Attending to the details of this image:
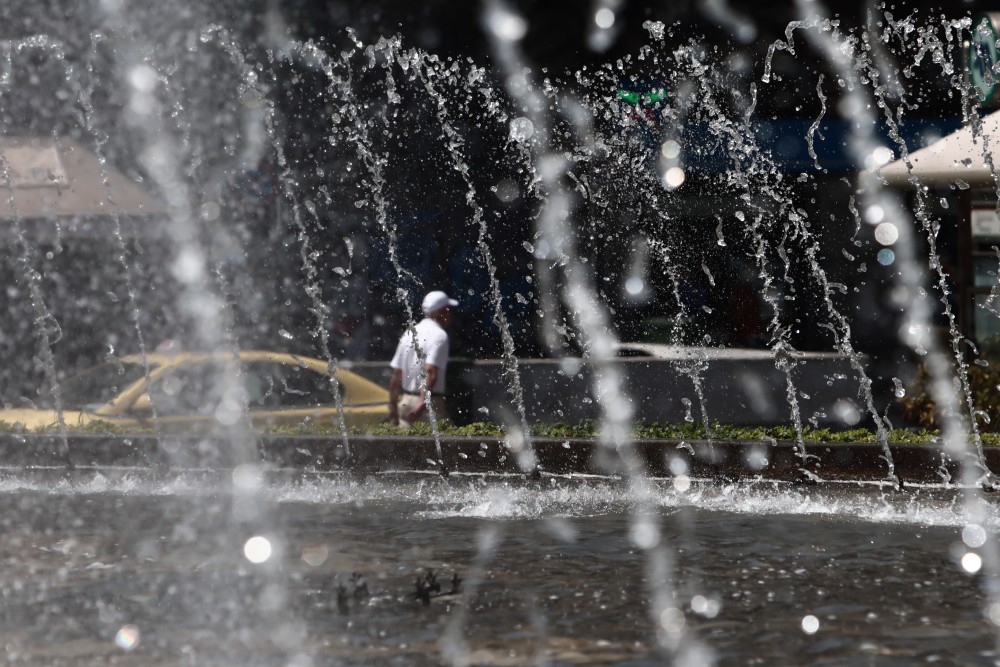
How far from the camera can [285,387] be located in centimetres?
1334

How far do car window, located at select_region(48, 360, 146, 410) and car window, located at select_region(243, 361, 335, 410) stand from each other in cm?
99

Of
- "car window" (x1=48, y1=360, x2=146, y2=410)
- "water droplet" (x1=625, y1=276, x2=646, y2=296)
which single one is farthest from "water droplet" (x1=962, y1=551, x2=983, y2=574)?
"water droplet" (x1=625, y1=276, x2=646, y2=296)

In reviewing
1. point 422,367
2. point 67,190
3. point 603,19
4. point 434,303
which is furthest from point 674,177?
point 422,367

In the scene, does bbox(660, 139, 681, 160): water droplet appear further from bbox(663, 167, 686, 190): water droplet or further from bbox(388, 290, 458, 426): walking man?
bbox(388, 290, 458, 426): walking man

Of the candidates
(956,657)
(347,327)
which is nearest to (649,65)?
(347,327)

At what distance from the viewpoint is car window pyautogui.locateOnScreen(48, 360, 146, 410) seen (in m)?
13.5

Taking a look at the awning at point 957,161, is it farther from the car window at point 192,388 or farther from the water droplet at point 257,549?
the water droplet at point 257,549

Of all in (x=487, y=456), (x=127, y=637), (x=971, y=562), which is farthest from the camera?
(x=487, y=456)

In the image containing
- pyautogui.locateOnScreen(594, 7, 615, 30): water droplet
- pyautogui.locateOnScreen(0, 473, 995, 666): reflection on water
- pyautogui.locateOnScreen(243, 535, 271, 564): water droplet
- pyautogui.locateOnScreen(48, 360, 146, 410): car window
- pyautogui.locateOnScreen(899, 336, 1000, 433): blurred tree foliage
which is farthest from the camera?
pyautogui.locateOnScreen(594, 7, 615, 30): water droplet

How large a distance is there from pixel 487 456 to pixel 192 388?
155 inches

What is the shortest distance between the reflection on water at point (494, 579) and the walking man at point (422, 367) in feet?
5.50

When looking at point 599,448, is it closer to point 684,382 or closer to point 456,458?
point 456,458

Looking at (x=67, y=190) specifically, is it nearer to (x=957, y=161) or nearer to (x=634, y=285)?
(x=634, y=285)

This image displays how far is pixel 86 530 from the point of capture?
26.7 feet
